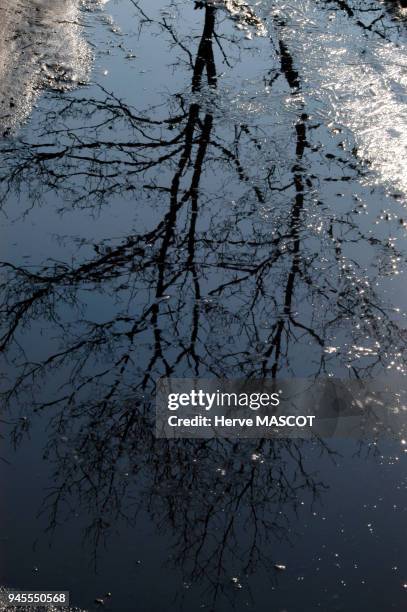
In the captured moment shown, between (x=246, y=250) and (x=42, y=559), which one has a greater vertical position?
(x=246, y=250)

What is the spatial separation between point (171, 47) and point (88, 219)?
8.52 feet

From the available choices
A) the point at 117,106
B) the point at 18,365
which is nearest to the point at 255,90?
the point at 117,106

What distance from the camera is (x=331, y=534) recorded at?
104 inches

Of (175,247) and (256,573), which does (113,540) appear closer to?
(256,573)

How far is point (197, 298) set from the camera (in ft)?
11.9

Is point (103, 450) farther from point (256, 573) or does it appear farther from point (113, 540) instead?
point (256, 573)

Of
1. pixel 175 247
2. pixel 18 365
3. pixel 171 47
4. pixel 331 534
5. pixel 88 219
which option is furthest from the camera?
pixel 171 47

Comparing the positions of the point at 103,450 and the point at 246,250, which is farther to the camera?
the point at 246,250

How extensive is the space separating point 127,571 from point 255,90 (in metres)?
3.79

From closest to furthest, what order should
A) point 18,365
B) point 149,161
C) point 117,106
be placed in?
point 18,365 < point 149,161 < point 117,106

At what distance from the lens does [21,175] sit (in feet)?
14.6

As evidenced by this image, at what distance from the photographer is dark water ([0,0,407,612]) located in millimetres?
2541

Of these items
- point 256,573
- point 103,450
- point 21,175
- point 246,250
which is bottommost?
point 256,573

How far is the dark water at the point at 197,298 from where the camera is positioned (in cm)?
254
